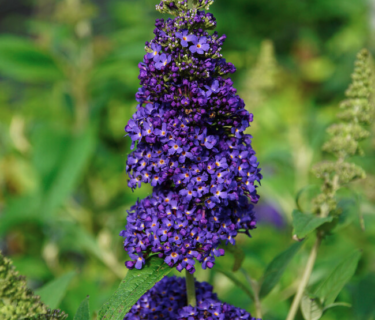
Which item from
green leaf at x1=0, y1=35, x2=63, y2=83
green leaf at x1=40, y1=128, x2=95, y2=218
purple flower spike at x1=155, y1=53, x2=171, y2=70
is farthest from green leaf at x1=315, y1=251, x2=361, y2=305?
green leaf at x1=0, y1=35, x2=63, y2=83

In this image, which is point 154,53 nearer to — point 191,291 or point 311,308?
point 191,291

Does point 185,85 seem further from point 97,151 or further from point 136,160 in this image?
point 97,151

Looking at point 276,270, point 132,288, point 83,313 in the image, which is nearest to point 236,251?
point 276,270

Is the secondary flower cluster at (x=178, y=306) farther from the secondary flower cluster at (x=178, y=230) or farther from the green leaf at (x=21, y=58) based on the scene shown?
the green leaf at (x=21, y=58)

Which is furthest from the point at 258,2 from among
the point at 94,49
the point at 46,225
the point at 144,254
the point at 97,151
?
the point at 144,254

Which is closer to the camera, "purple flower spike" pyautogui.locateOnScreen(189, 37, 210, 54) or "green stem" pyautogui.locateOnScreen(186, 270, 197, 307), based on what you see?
"purple flower spike" pyautogui.locateOnScreen(189, 37, 210, 54)

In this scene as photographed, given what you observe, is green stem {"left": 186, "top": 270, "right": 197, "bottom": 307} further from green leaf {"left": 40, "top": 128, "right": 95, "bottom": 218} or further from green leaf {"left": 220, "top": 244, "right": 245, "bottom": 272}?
green leaf {"left": 40, "top": 128, "right": 95, "bottom": 218}
